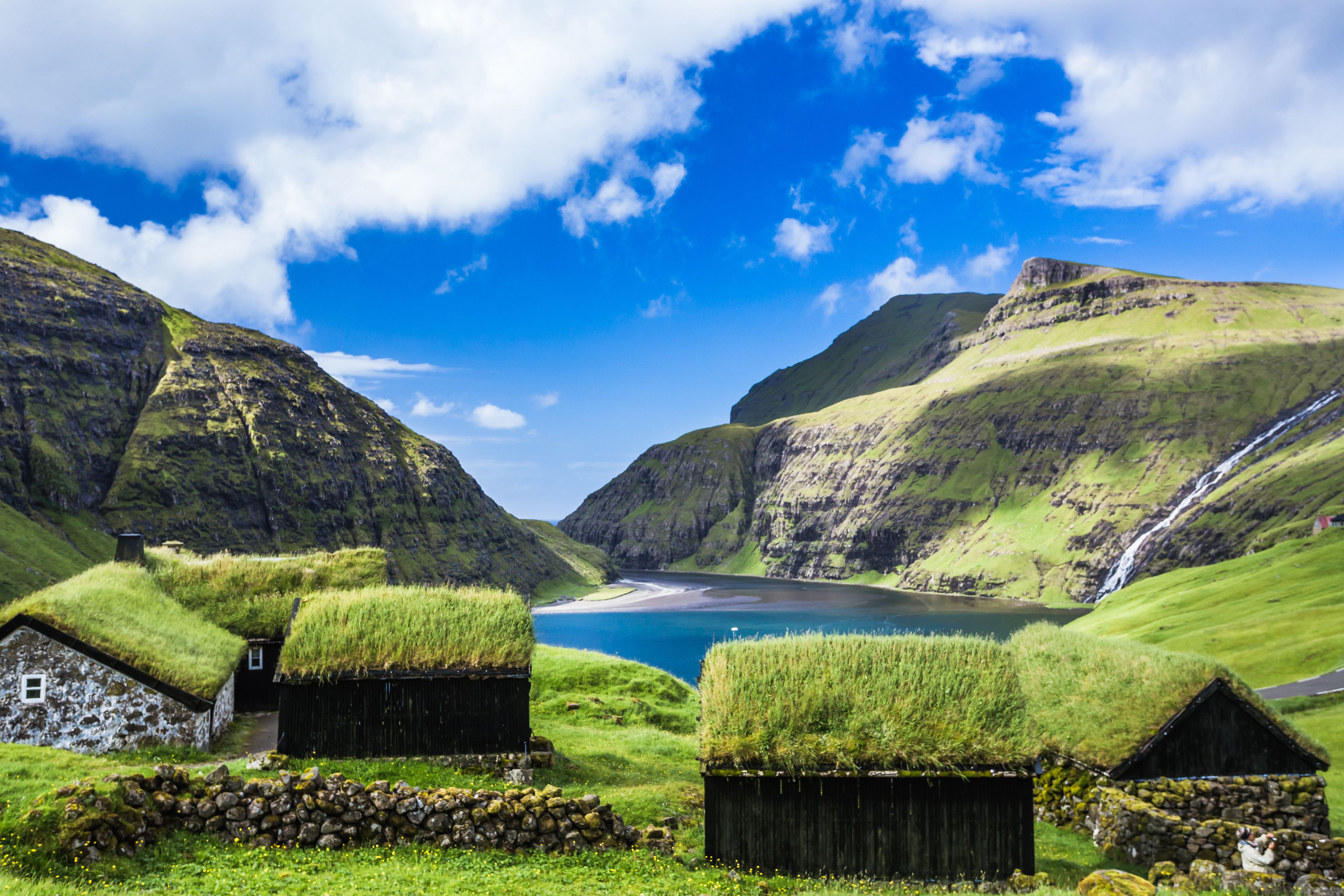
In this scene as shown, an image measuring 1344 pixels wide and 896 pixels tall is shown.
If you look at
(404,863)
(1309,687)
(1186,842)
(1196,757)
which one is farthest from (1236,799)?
(1309,687)

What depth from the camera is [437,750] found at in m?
28.0

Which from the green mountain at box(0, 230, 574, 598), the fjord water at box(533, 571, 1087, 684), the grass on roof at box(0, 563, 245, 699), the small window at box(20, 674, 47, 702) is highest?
the green mountain at box(0, 230, 574, 598)

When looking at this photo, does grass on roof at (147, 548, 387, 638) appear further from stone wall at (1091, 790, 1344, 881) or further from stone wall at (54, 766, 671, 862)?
stone wall at (1091, 790, 1344, 881)

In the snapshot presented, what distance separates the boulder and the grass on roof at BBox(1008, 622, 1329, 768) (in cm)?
1123

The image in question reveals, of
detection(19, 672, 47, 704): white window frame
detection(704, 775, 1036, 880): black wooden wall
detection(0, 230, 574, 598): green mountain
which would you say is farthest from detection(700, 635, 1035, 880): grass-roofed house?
detection(0, 230, 574, 598): green mountain

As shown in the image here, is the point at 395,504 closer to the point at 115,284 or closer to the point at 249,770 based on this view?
the point at 115,284

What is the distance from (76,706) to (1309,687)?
7037cm

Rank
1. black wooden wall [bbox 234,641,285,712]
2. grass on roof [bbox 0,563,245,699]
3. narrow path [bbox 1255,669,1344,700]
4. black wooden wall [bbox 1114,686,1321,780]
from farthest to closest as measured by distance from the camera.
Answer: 1. narrow path [bbox 1255,669,1344,700]
2. black wooden wall [bbox 234,641,285,712]
3. grass on roof [bbox 0,563,245,699]
4. black wooden wall [bbox 1114,686,1321,780]

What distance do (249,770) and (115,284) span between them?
21262 centimetres

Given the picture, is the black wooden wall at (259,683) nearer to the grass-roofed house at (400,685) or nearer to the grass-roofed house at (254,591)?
the grass-roofed house at (254,591)

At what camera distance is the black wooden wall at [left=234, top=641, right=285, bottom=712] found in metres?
39.0

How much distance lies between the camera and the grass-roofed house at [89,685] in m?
28.1

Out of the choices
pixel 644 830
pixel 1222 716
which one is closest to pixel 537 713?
pixel 644 830

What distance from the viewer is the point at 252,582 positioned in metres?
41.8
